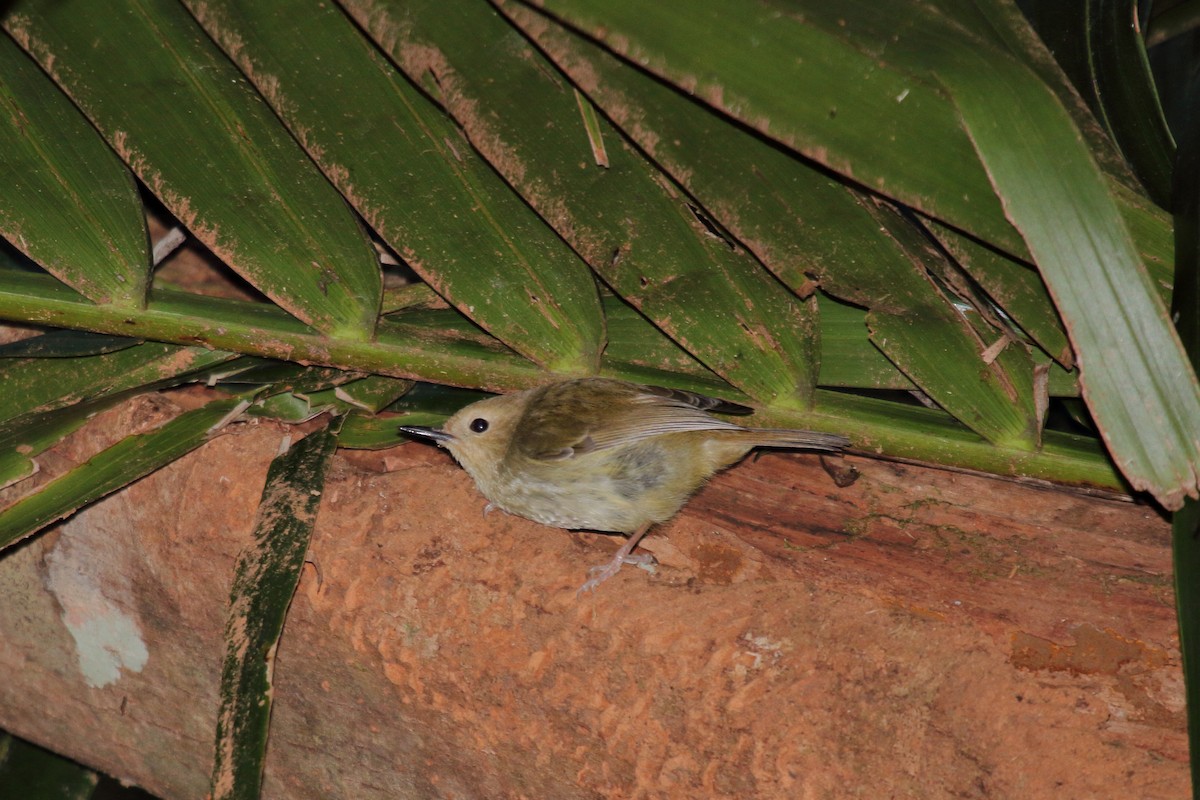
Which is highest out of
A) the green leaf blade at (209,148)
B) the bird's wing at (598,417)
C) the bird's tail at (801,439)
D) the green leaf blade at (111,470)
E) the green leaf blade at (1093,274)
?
the green leaf blade at (209,148)

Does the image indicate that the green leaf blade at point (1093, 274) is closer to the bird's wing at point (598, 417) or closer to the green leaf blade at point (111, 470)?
the bird's wing at point (598, 417)

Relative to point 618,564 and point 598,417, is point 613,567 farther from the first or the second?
point 598,417

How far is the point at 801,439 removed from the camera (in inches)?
107

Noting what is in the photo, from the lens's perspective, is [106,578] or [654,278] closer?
[654,278]

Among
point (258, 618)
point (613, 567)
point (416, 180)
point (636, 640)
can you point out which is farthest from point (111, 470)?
point (636, 640)

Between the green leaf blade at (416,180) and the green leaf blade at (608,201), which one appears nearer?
the green leaf blade at (608,201)

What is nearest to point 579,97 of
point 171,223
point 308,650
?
point 308,650

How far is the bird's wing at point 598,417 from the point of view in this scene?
3.03 meters

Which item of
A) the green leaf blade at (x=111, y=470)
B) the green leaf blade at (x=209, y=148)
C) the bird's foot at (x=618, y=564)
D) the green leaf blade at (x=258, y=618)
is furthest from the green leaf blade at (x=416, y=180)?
the green leaf blade at (x=111, y=470)

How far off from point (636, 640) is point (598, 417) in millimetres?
982

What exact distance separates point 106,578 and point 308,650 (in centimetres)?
73

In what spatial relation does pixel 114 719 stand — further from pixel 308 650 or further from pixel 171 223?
pixel 171 223

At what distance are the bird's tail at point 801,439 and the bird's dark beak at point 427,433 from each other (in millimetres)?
916

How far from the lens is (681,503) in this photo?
289cm
